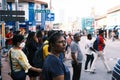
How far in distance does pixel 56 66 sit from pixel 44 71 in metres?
0.17

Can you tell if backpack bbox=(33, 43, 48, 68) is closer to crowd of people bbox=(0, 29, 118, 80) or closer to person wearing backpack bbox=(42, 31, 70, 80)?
crowd of people bbox=(0, 29, 118, 80)

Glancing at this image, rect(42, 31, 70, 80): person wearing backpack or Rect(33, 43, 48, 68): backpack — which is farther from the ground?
Rect(42, 31, 70, 80): person wearing backpack

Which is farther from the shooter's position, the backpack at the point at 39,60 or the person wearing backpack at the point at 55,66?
the backpack at the point at 39,60

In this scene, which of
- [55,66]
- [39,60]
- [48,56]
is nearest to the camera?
[55,66]

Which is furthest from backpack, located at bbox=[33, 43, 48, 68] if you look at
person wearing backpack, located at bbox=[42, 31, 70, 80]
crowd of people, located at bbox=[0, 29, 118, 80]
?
person wearing backpack, located at bbox=[42, 31, 70, 80]

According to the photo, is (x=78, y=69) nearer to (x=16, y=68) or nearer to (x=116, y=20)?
(x=16, y=68)

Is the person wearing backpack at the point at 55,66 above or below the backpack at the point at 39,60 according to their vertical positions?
above

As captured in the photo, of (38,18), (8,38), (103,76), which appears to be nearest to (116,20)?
(38,18)

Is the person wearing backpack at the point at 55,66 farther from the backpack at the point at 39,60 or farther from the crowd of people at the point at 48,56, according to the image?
the backpack at the point at 39,60

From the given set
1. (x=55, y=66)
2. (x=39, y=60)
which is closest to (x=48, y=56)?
(x=55, y=66)

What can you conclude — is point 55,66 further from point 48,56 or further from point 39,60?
point 39,60

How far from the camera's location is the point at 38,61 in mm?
7082

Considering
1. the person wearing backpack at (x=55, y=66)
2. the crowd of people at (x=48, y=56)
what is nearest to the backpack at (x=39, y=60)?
the crowd of people at (x=48, y=56)

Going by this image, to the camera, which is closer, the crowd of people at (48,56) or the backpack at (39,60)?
the crowd of people at (48,56)
